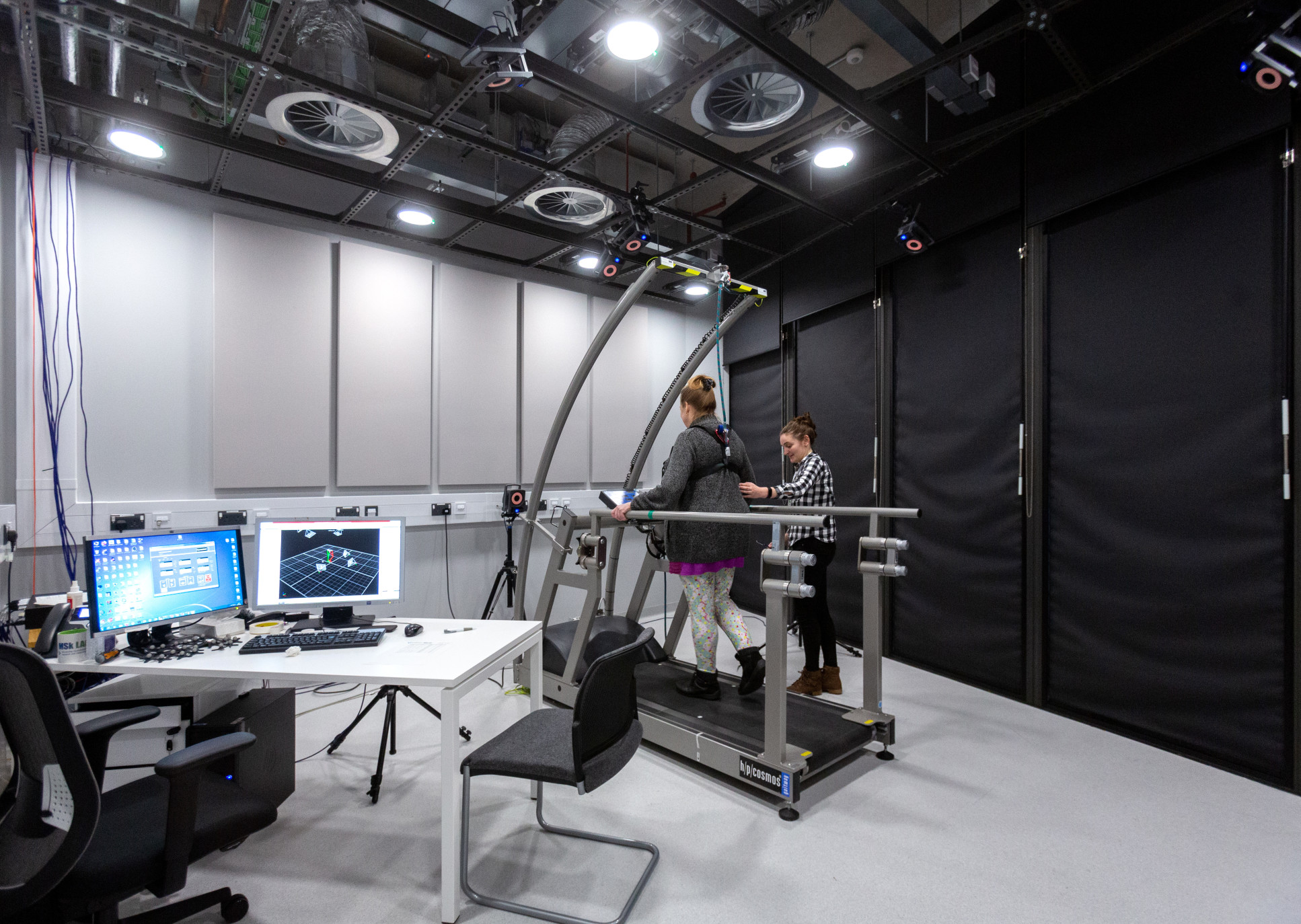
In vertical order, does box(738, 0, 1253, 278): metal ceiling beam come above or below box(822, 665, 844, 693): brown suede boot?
above

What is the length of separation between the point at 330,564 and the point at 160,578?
575 mm

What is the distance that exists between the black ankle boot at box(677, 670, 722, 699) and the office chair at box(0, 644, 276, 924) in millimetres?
2049

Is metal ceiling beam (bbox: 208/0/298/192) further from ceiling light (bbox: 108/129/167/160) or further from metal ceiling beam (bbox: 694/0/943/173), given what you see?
metal ceiling beam (bbox: 694/0/943/173)

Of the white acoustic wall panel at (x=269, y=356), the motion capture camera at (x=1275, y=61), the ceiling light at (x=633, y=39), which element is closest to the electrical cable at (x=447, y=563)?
the white acoustic wall panel at (x=269, y=356)

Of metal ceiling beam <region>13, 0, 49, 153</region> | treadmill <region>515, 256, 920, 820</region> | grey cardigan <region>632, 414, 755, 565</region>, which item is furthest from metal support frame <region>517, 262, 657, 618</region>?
metal ceiling beam <region>13, 0, 49, 153</region>

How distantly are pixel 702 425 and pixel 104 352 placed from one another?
3431 mm

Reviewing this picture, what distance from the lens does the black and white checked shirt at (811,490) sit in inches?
146

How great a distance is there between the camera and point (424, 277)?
15.2 feet

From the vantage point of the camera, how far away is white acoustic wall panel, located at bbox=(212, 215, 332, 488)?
3811mm

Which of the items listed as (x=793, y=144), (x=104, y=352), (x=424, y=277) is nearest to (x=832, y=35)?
(x=793, y=144)

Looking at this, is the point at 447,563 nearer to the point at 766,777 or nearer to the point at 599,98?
the point at 766,777

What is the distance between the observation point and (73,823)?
4.27 ft

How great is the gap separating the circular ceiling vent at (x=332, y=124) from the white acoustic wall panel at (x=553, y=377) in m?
2.13

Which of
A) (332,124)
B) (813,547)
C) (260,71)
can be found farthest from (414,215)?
(813,547)
